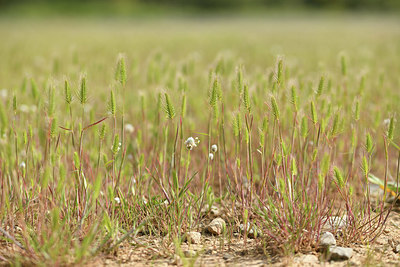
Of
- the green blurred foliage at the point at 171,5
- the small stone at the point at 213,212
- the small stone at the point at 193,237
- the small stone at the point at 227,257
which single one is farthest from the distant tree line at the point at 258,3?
the small stone at the point at 227,257

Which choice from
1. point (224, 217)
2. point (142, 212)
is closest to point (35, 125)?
point (142, 212)

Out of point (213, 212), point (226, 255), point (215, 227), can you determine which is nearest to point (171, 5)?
point (213, 212)

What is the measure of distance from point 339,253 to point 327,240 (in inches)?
3.0

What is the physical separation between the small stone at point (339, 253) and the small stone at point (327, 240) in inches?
1.6

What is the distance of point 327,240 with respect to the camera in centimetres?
170

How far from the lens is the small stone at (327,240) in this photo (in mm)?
1694

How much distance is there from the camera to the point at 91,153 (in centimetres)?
236

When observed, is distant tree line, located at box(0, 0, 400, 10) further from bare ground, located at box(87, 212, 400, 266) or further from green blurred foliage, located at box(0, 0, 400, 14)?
bare ground, located at box(87, 212, 400, 266)

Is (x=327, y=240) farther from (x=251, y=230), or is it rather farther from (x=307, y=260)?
(x=251, y=230)

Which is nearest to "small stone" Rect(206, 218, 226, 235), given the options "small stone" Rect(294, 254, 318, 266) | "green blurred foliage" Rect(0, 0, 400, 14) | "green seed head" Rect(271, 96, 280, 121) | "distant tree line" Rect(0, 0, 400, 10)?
"small stone" Rect(294, 254, 318, 266)

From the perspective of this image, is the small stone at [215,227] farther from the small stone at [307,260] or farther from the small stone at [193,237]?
the small stone at [307,260]

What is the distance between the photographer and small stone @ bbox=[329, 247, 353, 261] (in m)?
1.63

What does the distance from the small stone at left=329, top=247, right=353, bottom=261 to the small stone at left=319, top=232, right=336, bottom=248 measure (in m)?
0.04

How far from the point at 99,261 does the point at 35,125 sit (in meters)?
1.34
